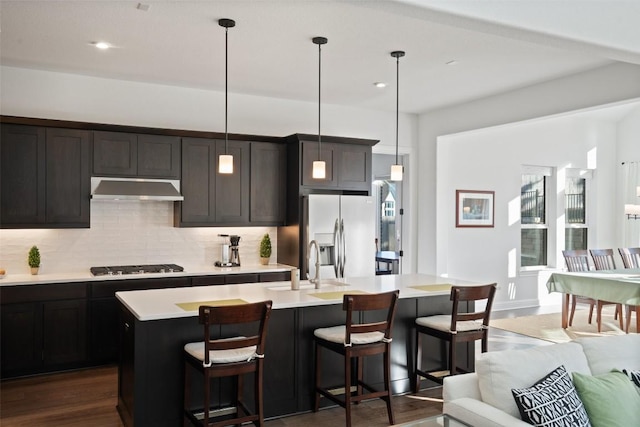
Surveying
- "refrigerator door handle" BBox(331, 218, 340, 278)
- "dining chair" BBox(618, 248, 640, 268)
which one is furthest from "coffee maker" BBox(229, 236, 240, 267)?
"dining chair" BBox(618, 248, 640, 268)

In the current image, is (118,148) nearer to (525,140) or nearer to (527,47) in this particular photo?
(527,47)

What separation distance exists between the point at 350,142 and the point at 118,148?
8.67 ft

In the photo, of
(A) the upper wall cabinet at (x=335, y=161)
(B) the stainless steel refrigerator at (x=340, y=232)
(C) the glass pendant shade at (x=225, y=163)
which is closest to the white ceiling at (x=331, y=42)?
(A) the upper wall cabinet at (x=335, y=161)

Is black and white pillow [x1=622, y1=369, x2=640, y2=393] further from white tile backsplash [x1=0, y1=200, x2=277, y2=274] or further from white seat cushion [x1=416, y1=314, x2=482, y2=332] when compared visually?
white tile backsplash [x1=0, y1=200, x2=277, y2=274]

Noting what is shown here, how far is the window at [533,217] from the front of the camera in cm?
868

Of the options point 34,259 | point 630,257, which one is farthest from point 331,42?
point 630,257

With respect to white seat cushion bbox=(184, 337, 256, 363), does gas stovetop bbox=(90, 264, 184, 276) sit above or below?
above

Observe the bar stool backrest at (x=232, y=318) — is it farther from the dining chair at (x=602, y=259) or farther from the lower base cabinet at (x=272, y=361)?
the dining chair at (x=602, y=259)

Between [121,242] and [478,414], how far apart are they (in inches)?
176

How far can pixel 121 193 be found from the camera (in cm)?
525

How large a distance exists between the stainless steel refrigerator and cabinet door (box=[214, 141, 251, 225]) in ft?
2.27

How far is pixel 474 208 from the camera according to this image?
7.96 meters

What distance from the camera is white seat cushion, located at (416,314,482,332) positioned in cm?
410

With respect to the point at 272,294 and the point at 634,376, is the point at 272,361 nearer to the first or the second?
the point at 272,294
